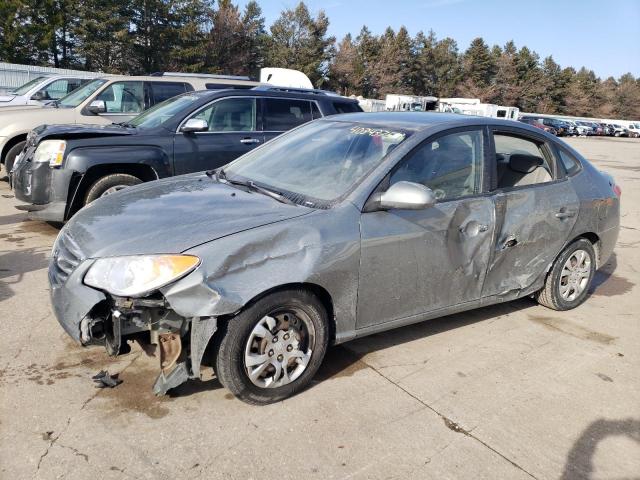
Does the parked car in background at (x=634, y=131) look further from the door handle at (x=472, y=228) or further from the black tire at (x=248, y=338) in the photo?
the black tire at (x=248, y=338)

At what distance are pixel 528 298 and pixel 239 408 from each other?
3.22 metres

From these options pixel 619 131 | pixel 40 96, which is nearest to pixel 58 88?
pixel 40 96

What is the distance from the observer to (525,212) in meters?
4.10

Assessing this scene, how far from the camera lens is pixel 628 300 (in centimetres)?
533

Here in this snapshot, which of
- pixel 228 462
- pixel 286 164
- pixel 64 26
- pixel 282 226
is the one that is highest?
pixel 64 26

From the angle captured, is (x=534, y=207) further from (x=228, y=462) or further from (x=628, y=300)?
(x=228, y=462)

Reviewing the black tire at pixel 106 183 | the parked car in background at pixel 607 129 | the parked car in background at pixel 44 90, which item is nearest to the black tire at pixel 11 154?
the parked car in background at pixel 44 90

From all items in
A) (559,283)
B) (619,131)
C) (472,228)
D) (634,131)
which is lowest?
(559,283)

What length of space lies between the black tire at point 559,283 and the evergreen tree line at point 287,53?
4623 cm

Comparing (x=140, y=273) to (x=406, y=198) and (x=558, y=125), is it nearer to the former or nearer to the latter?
(x=406, y=198)

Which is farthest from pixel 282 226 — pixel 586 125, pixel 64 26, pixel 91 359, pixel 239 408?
pixel 586 125

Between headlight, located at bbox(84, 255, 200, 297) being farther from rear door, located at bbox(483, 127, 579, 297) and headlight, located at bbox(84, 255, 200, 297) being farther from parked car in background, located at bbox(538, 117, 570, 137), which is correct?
parked car in background, located at bbox(538, 117, 570, 137)

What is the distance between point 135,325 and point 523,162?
3372mm

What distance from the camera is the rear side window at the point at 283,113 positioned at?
7.32 m
